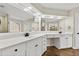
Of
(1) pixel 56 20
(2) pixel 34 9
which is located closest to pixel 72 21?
(1) pixel 56 20

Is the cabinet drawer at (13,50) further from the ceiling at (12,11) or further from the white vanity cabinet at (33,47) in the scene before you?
the ceiling at (12,11)

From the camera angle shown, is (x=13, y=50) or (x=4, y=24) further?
(x=4, y=24)

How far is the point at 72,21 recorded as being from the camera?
4316mm

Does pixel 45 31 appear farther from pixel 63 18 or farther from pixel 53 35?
pixel 63 18

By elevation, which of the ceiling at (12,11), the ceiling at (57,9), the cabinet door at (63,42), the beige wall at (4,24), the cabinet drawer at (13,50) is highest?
the ceiling at (57,9)

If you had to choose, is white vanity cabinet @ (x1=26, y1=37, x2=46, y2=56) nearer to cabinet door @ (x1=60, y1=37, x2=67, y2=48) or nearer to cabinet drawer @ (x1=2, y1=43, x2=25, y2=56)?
cabinet drawer @ (x1=2, y1=43, x2=25, y2=56)

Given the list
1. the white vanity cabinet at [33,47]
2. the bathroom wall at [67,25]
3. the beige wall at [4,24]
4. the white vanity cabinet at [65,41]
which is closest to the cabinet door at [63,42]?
the white vanity cabinet at [65,41]

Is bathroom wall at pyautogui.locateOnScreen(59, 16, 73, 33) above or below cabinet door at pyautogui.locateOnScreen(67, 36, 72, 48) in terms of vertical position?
above

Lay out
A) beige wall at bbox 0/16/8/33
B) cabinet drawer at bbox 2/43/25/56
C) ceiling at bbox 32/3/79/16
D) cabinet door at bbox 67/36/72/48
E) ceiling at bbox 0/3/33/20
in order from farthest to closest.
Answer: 1. cabinet door at bbox 67/36/72/48
2. ceiling at bbox 32/3/79/16
3. ceiling at bbox 0/3/33/20
4. beige wall at bbox 0/16/8/33
5. cabinet drawer at bbox 2/43/25/56

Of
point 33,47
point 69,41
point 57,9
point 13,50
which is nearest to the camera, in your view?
point 13,50

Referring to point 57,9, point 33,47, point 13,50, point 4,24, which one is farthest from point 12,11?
point 57,9

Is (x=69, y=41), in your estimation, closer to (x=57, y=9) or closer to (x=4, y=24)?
(x=57, y=9)

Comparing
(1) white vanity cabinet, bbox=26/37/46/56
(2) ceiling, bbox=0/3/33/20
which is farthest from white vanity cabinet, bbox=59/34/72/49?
(2) ceiling, bbox=0/3/33/20

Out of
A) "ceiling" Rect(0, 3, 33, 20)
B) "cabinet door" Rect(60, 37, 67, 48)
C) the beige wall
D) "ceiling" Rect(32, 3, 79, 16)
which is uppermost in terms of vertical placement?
"ceiling" Rect(32, 3, 79, 16)
